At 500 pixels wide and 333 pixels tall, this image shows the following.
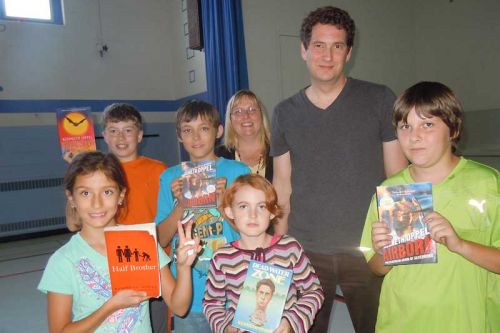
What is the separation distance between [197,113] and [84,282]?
878 mm

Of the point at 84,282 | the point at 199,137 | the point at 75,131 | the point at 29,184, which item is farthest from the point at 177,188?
the point at 29,184

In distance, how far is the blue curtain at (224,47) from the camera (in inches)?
189

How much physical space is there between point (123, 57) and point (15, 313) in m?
4.64

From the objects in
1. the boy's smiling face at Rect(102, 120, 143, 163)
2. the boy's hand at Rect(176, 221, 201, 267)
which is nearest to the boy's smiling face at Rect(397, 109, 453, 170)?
the boy's hand at Rect(176, 221, 201, 267)

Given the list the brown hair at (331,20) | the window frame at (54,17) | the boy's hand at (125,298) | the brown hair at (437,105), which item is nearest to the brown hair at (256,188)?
the boy's hand at (125,298)

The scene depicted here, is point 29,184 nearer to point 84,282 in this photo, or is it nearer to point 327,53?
point 84,282

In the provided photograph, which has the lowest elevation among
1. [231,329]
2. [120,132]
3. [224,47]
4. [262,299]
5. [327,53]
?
[231,329]

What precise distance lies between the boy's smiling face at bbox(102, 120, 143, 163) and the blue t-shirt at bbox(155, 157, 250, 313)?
415mm

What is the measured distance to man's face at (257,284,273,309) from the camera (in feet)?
3.92

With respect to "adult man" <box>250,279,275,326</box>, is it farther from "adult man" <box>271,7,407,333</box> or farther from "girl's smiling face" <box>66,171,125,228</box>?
"girl's smiling face" <box>66,171,125,228</box>

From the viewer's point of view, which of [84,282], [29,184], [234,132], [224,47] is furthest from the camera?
[29,184]

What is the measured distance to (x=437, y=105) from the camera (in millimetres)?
1273

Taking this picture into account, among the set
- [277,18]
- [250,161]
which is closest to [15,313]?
[250,161]

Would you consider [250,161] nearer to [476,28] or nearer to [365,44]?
[365,44]
